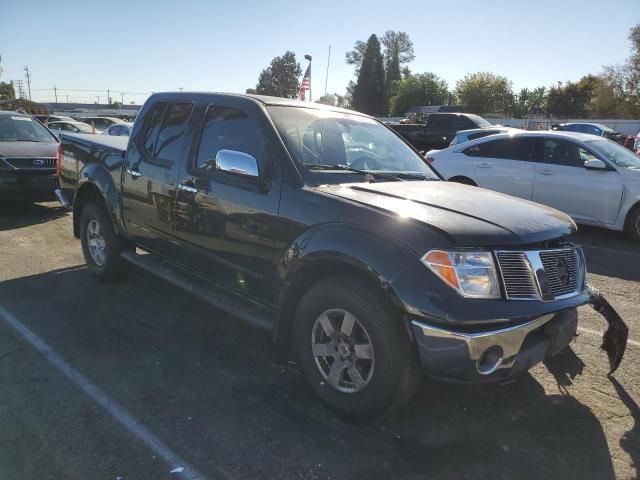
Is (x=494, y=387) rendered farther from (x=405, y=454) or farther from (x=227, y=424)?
(x=227, y=424)

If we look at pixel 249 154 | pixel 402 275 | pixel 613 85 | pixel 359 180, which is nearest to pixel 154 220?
pixel 249 154

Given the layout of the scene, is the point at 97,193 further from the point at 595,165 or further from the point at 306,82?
the point at 306,82

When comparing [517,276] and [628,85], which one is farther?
[628,85]

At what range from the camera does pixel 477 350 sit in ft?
8.29

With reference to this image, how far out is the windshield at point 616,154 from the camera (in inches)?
304

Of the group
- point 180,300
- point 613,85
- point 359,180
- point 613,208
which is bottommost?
point 180,300

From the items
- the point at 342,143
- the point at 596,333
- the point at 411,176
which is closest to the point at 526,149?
the point at 596,333

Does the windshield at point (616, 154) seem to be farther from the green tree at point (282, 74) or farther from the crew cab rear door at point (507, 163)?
the green tree at point (282, 74)

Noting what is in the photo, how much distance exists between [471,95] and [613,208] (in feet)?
231

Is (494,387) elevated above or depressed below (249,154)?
below

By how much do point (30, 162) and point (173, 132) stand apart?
5484 millimetres

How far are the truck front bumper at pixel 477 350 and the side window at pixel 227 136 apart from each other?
171cm

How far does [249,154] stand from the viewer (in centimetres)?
358

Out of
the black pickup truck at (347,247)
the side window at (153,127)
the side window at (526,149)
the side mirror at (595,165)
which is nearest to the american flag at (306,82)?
the side window at (526,149)
